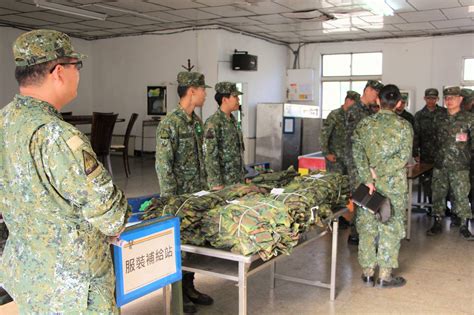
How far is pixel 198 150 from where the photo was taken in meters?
3.58

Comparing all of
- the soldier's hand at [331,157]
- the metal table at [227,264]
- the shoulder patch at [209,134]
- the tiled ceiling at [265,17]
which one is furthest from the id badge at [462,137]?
the metal table at [227,264]

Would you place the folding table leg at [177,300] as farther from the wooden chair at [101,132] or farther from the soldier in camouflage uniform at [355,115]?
the wooden chair at [101,132]

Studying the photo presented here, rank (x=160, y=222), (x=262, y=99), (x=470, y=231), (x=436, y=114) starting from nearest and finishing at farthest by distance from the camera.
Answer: (x=160, y=222) → (x=470, y=231) → (x=436, y=114) → (x=262, y=99)

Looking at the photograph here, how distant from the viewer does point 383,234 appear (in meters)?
3.80

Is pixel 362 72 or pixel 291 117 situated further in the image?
pixel 362 72

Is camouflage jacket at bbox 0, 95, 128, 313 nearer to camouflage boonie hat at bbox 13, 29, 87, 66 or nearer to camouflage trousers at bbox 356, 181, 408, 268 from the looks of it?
camouflage boonie hat at bbox 13, 29, 87, 66

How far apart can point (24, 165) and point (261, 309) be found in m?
2.29

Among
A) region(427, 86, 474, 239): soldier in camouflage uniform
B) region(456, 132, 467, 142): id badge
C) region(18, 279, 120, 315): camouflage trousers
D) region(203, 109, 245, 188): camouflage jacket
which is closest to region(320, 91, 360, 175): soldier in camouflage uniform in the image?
region(427, 86, 474, 239): soldier in camouflage uniform

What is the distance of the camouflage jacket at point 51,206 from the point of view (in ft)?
5.04

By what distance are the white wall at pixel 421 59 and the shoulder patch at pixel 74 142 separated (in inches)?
395

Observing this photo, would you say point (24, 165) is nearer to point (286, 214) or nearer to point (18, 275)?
point (18, 275)

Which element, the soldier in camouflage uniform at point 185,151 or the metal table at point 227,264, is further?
the soldier in camouflage uniform at point 185,151

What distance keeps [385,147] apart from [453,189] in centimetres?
221

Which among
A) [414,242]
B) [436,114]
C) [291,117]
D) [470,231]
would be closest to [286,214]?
[414,242]
